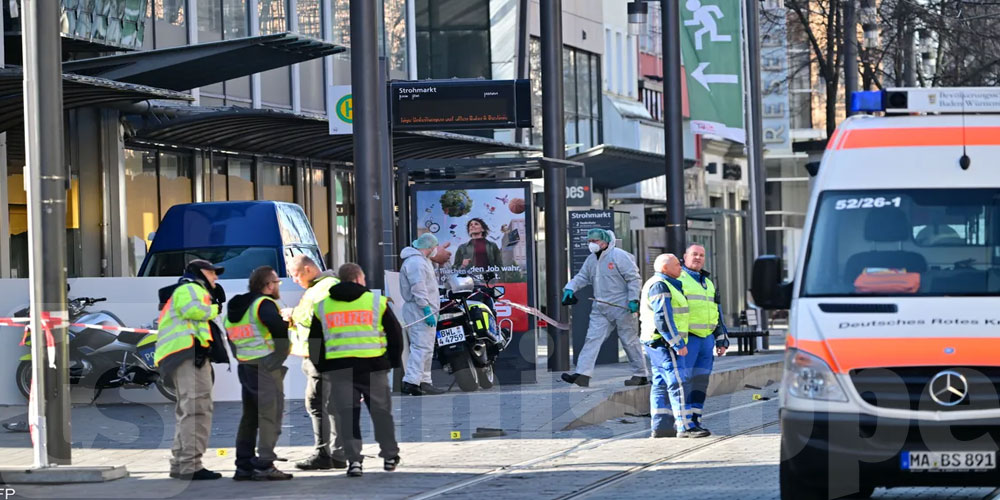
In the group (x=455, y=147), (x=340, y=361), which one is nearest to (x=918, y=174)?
(x=340, y=361)

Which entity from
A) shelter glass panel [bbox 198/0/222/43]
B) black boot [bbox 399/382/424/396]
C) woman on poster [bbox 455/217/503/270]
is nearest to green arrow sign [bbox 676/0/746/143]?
woman on poster [bbox 455/217/503/270]

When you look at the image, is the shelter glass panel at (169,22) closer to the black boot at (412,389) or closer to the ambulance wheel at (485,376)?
the ambulance wheel at (485,376)

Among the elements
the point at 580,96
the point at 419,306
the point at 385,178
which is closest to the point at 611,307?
the point at 419,306

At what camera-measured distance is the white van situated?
31.6ft

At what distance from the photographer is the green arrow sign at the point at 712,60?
28.6m

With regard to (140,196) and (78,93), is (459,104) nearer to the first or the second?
(78,93)

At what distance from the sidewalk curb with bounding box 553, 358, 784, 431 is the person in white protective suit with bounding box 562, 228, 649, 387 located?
60 centimetres

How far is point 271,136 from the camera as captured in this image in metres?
29.7

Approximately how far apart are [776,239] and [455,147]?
3437cm

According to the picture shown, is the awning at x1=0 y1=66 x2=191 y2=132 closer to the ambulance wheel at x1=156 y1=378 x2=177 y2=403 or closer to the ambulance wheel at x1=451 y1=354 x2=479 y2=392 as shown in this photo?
the ambulance wheel at x1=156 y1=378 x2=177 y2=403

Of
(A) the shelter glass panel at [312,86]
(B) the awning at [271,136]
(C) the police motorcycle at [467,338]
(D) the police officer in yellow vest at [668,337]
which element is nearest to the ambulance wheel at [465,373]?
(C) the police motorcycle at [467,338]

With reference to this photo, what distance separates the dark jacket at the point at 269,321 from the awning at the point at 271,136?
12.8 meters

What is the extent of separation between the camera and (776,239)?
6562 centimetres

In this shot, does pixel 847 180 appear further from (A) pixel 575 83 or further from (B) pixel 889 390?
(A) pixel 575 83
